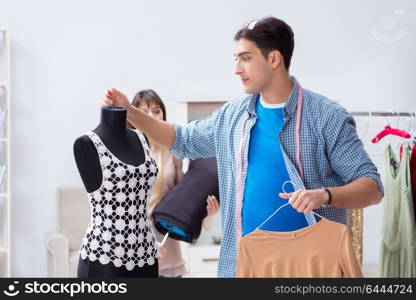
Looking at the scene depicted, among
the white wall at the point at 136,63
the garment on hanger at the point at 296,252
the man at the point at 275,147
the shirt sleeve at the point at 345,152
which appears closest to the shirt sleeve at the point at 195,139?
the man at the point at 275,147

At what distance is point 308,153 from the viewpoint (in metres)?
2.34

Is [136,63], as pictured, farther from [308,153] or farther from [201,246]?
[308,153]

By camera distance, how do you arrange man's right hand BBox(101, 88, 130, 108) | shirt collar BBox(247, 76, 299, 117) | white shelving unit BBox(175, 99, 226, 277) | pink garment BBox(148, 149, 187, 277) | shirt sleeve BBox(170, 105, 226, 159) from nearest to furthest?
man's right hand BBox(101, 88, 130, 108)
shirt collar BBox(247, 76, 299, 117)
shirt sleeve BBox(170, 105, 226, 159)
pink garment BBox(148, 149, 187, 277)
white shelving unit BBox(175, 99, 226, 277)

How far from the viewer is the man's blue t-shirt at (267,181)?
231 centimetres

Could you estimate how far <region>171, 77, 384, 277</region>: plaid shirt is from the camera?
2.32 metres

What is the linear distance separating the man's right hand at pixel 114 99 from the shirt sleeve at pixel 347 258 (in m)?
0.84

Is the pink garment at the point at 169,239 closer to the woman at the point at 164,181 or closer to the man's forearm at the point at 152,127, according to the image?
the woman at the point at 164,181

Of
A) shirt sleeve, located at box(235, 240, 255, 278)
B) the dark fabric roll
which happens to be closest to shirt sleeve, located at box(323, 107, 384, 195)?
shirt sleeve, located at box(235, 240, 255, 278)

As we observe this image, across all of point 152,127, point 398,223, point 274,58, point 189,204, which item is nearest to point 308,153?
point 274,58

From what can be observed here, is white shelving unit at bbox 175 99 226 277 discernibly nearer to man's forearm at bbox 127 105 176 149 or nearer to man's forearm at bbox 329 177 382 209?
man's forearm at bbox 127 105 176 149

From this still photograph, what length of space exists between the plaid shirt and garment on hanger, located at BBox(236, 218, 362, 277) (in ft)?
0.39

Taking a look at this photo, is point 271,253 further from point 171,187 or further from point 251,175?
point 171,187

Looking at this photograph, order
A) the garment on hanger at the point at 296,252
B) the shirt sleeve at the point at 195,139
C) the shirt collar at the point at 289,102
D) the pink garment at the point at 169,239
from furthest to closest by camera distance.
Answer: the pink garment at the point at 169,239
the shirt sleeve at the point at 195,139
the shirt collar at the point at 289,102
the garment on hanger at the point at 296,252

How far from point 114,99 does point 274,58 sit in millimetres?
573
